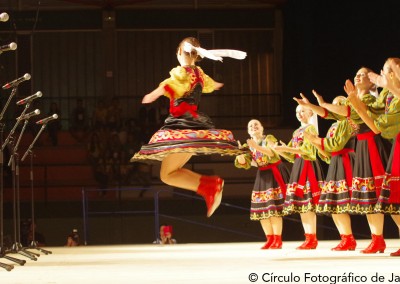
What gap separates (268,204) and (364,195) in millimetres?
1815

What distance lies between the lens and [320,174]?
7.55m

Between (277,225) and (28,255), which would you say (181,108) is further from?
(277,225)

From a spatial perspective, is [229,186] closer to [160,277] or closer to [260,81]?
[260,81]

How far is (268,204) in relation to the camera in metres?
7.88

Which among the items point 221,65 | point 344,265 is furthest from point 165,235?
A: point 221,65

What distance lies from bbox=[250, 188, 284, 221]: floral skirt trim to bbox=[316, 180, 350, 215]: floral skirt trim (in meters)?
0.98

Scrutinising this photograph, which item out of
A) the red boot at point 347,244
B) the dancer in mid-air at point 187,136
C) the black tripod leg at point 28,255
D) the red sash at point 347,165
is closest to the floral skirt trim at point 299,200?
the red boot at point 347,244

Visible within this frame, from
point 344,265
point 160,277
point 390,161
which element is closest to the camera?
point 160,277

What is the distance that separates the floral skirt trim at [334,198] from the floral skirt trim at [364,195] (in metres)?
0.33

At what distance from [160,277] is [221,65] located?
40.4 feet

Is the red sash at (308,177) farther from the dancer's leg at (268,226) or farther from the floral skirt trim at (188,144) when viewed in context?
the floral skirt trim at (188,144)

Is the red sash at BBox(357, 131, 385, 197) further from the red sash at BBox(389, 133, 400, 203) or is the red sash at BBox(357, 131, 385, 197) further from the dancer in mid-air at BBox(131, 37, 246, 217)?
the dancer in mid-air at BBox(131, 37, 246, 217)

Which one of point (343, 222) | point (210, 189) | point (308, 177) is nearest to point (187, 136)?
point (210, 189)

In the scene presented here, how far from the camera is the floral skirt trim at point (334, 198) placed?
6637 millimetres
